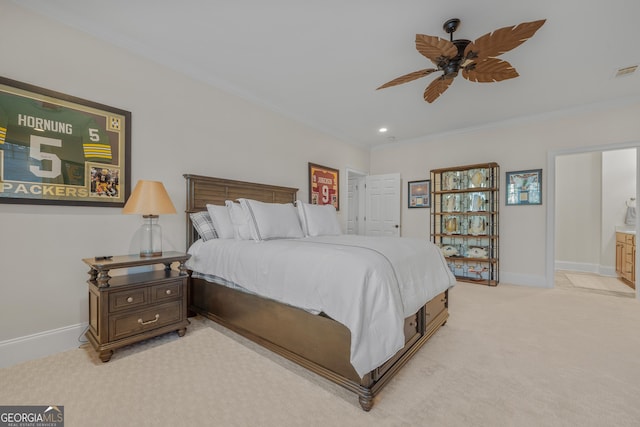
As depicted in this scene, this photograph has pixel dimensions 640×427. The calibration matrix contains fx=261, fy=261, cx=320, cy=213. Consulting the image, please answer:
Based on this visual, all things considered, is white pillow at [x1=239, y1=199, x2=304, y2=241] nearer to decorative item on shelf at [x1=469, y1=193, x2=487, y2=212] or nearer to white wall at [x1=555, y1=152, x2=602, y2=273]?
decorative item on shelf at [x1=469, y1=193, x2=487, y2=212]

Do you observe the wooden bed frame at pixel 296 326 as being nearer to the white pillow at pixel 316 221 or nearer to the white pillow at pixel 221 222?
the white pillow at pixel 221 222

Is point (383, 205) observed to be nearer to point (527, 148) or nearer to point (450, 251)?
point (450, 251)

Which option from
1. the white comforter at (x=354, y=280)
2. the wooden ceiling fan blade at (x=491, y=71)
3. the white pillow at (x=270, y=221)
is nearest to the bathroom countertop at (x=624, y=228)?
the wooden ceiling fan blade at (x=491, y=71)

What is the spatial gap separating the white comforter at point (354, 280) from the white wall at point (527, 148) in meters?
2.76

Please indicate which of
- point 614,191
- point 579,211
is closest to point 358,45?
point 614,191

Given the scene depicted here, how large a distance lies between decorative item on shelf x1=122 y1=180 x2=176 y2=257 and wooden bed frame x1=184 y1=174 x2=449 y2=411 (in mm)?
527

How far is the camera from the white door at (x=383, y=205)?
220 inches

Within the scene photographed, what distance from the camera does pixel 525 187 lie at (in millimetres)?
4297

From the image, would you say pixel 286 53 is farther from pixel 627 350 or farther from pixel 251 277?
pixel 627 350

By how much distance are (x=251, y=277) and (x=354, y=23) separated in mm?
2307

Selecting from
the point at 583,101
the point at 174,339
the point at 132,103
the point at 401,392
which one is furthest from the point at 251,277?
the point at 583,101

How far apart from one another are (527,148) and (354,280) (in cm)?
448

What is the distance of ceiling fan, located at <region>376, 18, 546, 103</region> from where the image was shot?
1805 millimetres

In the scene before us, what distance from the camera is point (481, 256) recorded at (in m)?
4.45
